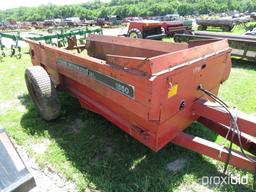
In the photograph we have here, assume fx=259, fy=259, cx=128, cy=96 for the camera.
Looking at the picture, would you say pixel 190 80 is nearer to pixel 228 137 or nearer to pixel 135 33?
pixel 228 137

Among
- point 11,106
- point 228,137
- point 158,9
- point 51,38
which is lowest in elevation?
point 158,9

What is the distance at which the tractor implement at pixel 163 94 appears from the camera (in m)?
2.43

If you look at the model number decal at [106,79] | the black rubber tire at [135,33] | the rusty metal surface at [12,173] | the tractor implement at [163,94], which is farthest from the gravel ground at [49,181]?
the black rubber tire at [135,33]

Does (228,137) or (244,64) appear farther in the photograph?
(244,64)

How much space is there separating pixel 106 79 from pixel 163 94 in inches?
29.8

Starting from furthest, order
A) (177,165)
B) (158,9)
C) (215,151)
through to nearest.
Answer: (158,9)
(177,165)
(215,151)

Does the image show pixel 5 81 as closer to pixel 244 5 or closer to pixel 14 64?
pixel 14 64

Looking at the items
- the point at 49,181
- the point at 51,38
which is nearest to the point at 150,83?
the point at 49,181

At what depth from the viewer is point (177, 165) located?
121 inches

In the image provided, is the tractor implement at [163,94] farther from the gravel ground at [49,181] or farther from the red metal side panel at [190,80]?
the gravel ground at [49,181]

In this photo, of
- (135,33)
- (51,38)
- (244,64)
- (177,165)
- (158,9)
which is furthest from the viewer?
(158,9)

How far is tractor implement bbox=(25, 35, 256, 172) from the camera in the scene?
2432mm

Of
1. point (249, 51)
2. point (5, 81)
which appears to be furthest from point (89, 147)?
point (249, 51)

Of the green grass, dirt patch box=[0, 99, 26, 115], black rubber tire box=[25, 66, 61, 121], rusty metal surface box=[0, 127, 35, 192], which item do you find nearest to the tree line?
dirt patch box=[0, 99, 26, 115]
